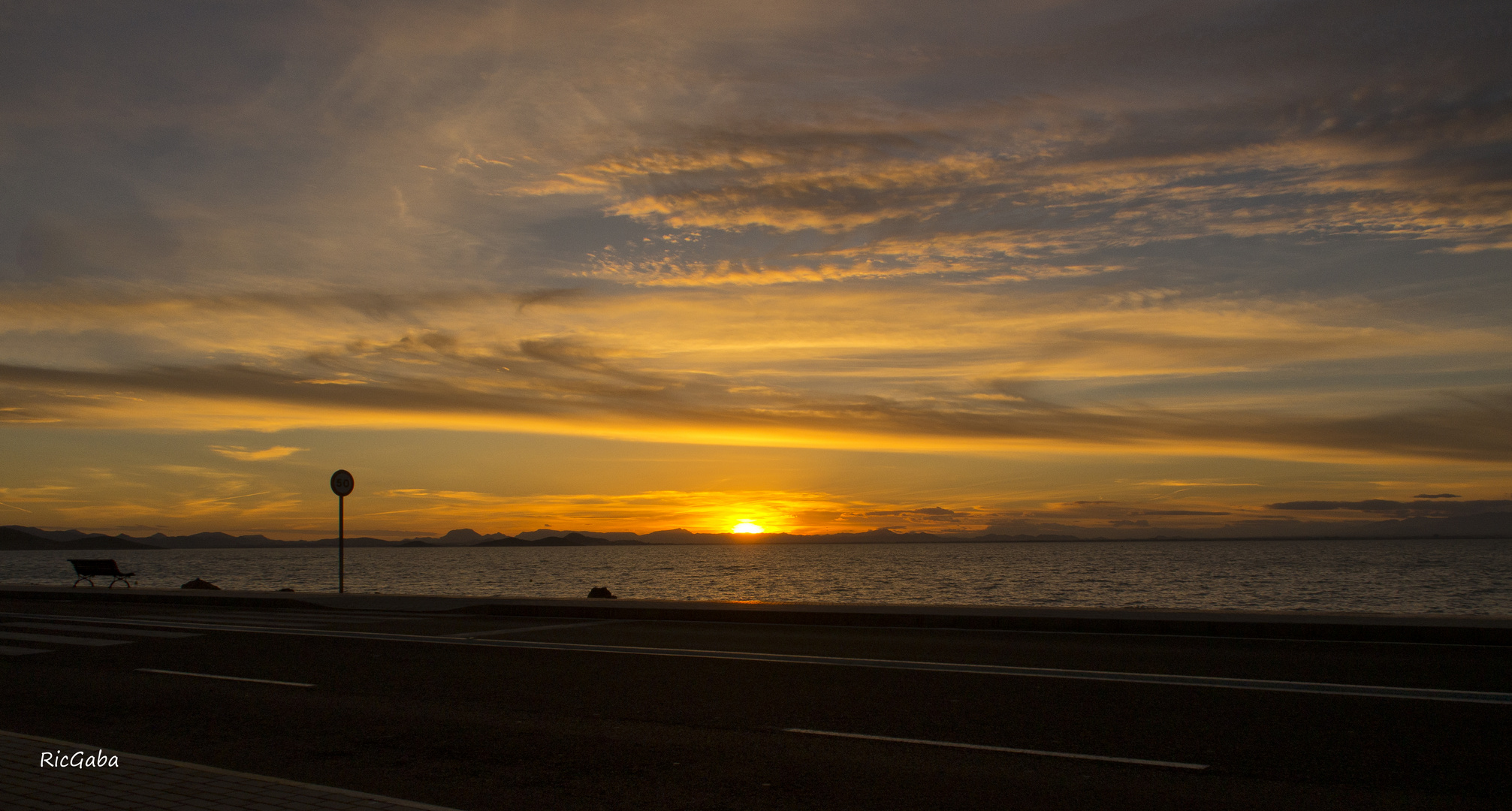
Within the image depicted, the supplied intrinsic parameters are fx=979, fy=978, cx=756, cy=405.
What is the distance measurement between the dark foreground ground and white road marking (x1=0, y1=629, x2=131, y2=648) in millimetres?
468

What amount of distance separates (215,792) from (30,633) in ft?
45.2

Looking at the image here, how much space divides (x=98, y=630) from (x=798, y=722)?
14.6m

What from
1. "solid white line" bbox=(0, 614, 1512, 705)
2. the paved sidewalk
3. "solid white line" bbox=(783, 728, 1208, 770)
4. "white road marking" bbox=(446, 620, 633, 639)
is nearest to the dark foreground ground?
"solid white line" bbox=(783, 728, 1208, 770)

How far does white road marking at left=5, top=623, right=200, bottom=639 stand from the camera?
16297 millimetres

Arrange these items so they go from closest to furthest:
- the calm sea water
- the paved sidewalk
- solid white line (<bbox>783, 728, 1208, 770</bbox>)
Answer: the paved sidewalk → solid white line (<bbox>783, 728, 1208, 770</bbox>) → the calm sea water

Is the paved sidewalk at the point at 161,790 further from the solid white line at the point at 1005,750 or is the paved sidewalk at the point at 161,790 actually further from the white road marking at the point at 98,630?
the white road marking at the point at 98,630

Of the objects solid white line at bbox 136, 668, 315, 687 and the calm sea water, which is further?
the calm sea water

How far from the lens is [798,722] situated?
8688 millimetres

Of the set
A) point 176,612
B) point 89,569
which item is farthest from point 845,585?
point 176,612

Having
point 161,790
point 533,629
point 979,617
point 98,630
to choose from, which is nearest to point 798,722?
point 161,790

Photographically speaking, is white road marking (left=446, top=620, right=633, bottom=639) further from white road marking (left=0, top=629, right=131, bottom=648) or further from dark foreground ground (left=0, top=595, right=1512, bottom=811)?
white road marking (left=0, top=629, right=131, bottom=648)

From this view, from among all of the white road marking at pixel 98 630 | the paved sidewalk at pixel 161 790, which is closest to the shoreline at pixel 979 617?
the white road marking at pixel 98 630

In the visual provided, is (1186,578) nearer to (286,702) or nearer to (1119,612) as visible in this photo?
(1119,612)

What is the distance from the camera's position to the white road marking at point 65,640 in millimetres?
15008
